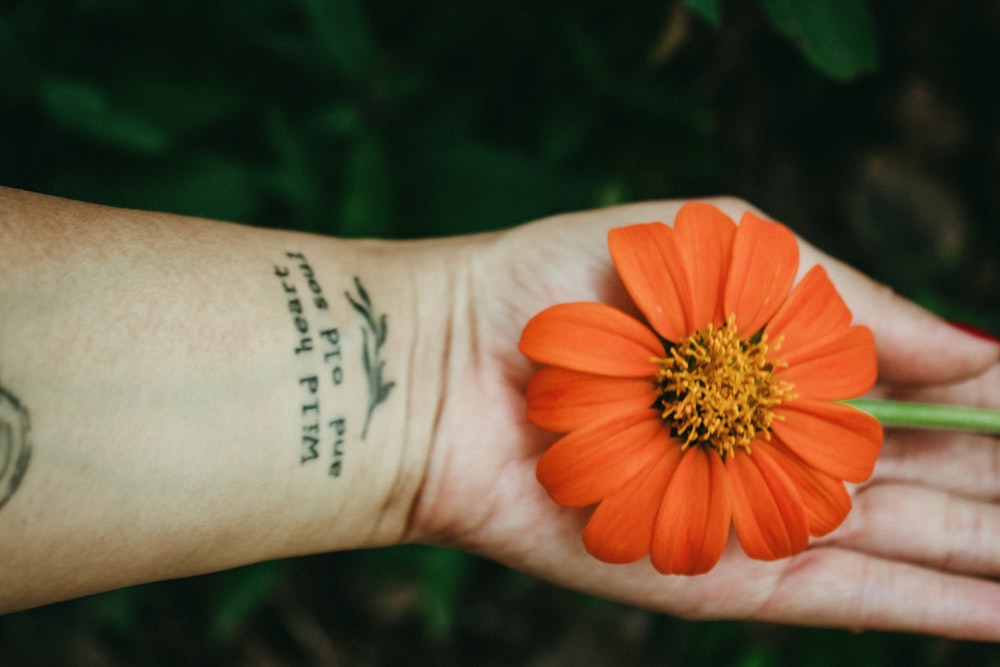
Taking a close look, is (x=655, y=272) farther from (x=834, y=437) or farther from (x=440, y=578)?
(x=440, y=578)

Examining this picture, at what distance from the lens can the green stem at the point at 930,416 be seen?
1.42 metres

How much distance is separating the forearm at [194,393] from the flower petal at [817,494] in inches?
28.7

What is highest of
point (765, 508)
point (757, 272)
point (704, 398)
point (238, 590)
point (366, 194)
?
point (366, 194)

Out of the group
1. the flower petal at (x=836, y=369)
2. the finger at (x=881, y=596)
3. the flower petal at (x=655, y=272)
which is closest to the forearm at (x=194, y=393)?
the flower petal at (x=655, y=272)

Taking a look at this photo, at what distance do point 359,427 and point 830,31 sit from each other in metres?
1.27

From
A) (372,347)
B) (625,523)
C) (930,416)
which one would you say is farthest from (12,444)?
(930,416)

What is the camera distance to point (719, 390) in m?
1.28

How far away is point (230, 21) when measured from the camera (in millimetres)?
1783

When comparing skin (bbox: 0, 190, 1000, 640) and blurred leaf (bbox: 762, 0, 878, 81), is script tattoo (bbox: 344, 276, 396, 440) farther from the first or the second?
blurred leaf (bbox: 762, 0, 878, 81)

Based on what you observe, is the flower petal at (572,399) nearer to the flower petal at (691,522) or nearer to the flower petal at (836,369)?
the flower petal at (691,522)

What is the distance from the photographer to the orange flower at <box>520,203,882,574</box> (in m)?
1.25

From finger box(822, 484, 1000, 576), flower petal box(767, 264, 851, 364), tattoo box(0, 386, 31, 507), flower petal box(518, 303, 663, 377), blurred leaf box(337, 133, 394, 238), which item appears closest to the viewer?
tattoo box(0, 386, 31, 507)

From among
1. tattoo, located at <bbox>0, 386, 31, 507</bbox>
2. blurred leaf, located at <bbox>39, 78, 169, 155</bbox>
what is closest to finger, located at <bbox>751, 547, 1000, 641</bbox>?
tattoo, located at <bbox>0, 386, 31, 507</bbox>

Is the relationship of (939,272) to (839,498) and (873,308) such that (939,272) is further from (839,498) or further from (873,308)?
(839,498)
